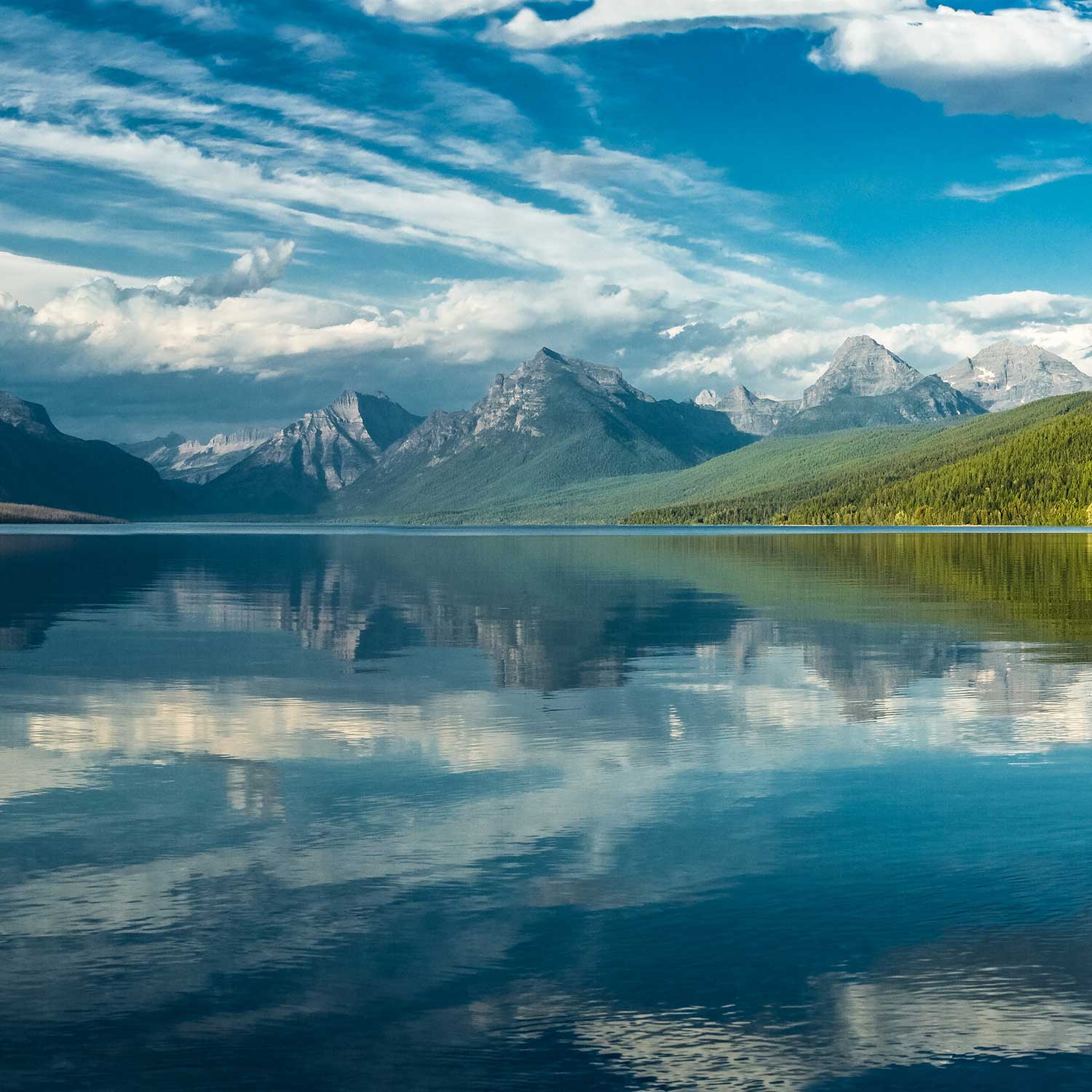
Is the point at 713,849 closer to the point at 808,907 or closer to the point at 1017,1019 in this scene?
the point at 808,907

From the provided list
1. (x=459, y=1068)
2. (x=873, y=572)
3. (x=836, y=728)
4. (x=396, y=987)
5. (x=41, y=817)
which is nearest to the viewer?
(x=459, y=1068)

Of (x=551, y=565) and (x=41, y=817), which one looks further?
(x=551, y=565)

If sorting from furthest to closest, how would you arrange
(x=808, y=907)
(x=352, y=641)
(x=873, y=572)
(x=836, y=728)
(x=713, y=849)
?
1. (x=873, y=572)
2. (x=352, y=641)
3. (x=836, y=728)
4. (x=713, y=849)
5. (x=808, y=907)

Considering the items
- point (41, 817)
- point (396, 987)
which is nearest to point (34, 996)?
point (396, 987)

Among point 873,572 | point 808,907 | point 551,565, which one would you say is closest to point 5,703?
point 808,907

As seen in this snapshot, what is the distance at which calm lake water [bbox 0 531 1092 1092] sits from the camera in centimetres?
1249

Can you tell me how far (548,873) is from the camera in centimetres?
1795

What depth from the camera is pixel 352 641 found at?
50.3m

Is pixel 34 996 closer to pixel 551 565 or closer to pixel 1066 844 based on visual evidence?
pixel 1066 844

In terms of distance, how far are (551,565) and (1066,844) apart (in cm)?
10885

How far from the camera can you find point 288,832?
794 inches

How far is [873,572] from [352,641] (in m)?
63.8

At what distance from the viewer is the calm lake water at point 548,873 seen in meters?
12.5

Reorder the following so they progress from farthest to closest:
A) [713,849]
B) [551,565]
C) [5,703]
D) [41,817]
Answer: [551,565] < [5,703] < [41,817] < [713,849]
